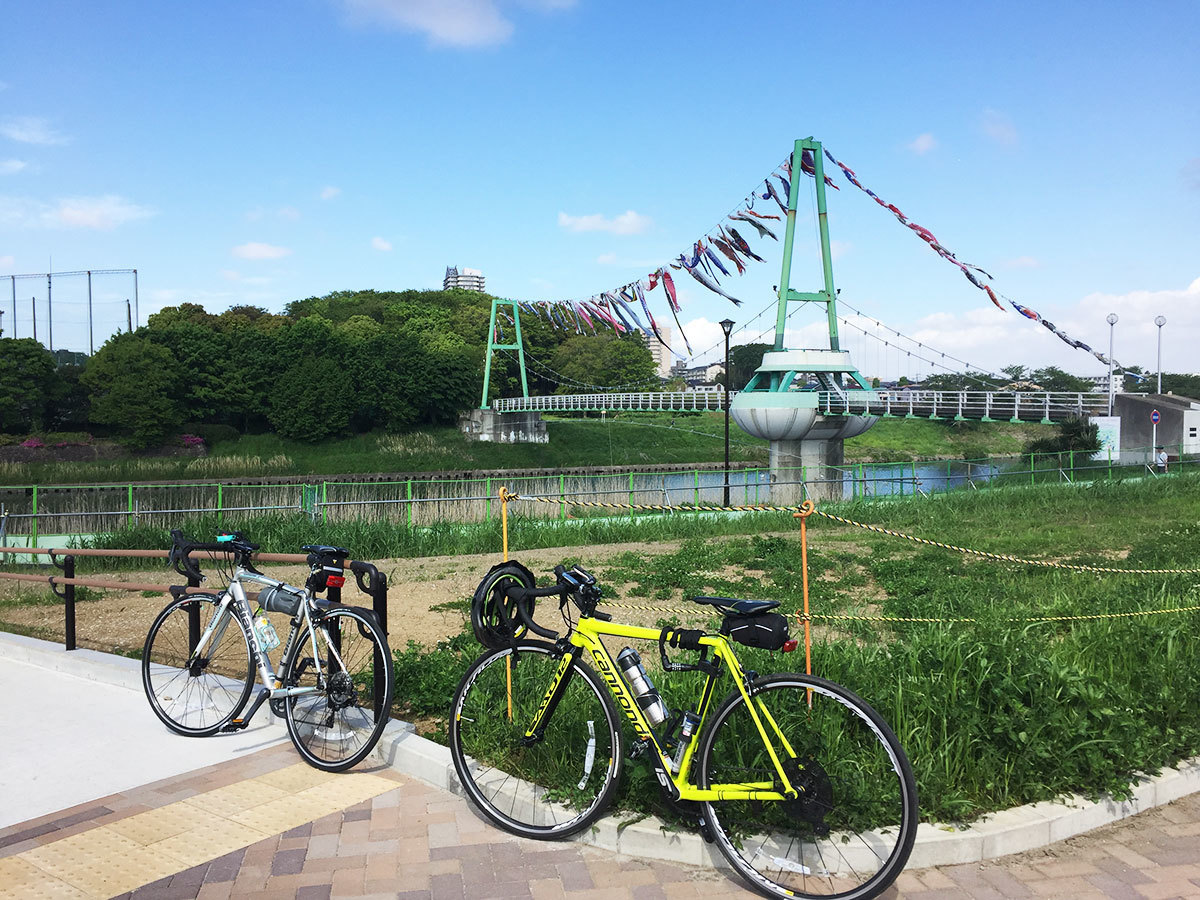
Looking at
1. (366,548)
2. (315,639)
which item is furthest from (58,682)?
(366,548)

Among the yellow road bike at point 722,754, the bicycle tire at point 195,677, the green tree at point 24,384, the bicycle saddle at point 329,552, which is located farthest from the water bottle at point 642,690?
the green tree at point 24,384

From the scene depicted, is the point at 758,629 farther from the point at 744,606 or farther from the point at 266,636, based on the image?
the point at 266,636

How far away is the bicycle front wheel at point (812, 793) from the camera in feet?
10.2

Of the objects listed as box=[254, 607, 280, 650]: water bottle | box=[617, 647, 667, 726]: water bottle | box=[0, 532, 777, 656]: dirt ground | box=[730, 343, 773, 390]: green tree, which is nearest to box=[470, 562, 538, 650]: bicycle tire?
box=[617, 647, 667, 726]: water bottle

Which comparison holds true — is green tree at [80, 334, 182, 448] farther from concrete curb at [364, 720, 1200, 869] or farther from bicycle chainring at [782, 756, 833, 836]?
bicycle chainring at [782, 756, 833, 836]

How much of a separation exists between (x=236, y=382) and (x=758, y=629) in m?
55.7

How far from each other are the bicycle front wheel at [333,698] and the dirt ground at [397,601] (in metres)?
2.30

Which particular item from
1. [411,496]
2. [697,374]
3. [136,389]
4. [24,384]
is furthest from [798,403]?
[697,374]

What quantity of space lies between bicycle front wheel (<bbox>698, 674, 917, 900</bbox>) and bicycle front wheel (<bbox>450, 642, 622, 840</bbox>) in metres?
0.46

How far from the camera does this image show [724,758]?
363 cm

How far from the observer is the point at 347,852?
3438mm

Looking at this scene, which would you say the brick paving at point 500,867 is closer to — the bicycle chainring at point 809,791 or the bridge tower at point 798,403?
the bicycle chainring at point 809,791

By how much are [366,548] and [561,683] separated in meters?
9.91

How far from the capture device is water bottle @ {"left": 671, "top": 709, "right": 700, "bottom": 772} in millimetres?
3318
